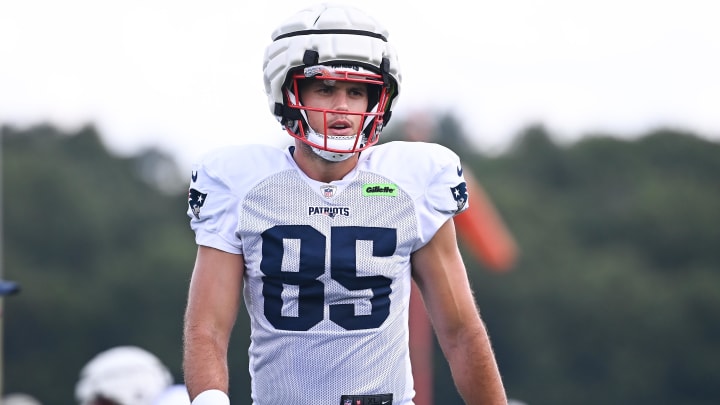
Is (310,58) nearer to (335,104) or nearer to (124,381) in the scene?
(335,104)

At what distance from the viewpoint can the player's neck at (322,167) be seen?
184 inches

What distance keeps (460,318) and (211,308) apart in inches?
32.6

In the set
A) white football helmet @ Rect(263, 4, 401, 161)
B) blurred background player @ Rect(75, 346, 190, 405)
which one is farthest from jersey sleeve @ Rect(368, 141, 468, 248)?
blurred background player @ Rect(75, 346, 190, 405)

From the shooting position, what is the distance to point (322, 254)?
4.54m

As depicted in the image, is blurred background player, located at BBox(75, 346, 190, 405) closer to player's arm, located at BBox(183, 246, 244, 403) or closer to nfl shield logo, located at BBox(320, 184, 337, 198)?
player's arm, located at BBox(183, 246, 244, 403)

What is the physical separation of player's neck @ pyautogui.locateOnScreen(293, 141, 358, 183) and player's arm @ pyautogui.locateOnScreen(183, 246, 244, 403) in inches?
14.7

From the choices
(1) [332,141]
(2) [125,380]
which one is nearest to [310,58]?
(1) [332,141]

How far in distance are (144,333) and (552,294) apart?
1579 centimetres

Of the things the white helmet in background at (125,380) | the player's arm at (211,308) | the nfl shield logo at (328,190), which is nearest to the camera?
the player's arm at (211,308)

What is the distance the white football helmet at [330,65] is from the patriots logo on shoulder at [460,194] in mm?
309

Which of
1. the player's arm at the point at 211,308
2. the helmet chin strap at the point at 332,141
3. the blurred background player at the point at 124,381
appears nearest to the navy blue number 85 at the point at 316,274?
the player's arm at the point at 211,308

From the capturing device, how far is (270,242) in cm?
456

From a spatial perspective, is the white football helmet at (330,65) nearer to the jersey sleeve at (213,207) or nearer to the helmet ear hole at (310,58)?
the helmet ear hole at (310,58)

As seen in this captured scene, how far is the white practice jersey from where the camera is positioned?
14.9ft
